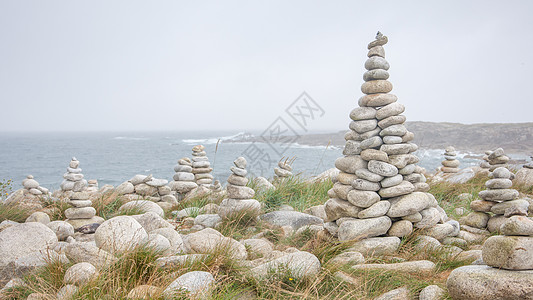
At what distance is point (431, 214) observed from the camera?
16.4 ft

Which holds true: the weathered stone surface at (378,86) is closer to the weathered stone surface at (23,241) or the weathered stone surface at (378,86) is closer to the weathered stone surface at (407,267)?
the weathered stone surface at (407,267)

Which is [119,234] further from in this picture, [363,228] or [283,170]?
[283,170]

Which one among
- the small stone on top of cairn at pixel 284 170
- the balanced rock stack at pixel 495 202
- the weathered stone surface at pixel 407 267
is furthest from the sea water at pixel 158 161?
the weathered stone surface at pixel 407 267

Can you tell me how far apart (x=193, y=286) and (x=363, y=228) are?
266 centimetres

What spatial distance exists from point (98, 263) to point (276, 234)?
2784 mm

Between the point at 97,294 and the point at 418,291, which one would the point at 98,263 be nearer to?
the point at 97,294

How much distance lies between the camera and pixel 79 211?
6.01 m

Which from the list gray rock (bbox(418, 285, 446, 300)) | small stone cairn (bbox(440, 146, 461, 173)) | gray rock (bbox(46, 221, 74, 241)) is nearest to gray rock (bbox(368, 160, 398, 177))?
gray rock (bbox(418, 285, 446, 300))

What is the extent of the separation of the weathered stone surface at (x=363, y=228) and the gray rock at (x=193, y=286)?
7.53ft

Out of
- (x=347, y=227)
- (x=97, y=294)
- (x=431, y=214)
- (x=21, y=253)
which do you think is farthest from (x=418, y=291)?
(x=21, y=253)

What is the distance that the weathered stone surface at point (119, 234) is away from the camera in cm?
363

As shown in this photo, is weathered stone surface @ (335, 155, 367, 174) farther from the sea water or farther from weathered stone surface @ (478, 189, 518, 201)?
the sea water

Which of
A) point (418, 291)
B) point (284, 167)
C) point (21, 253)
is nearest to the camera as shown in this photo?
point (418, 291)

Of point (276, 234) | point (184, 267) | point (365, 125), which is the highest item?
point (365, 125)
